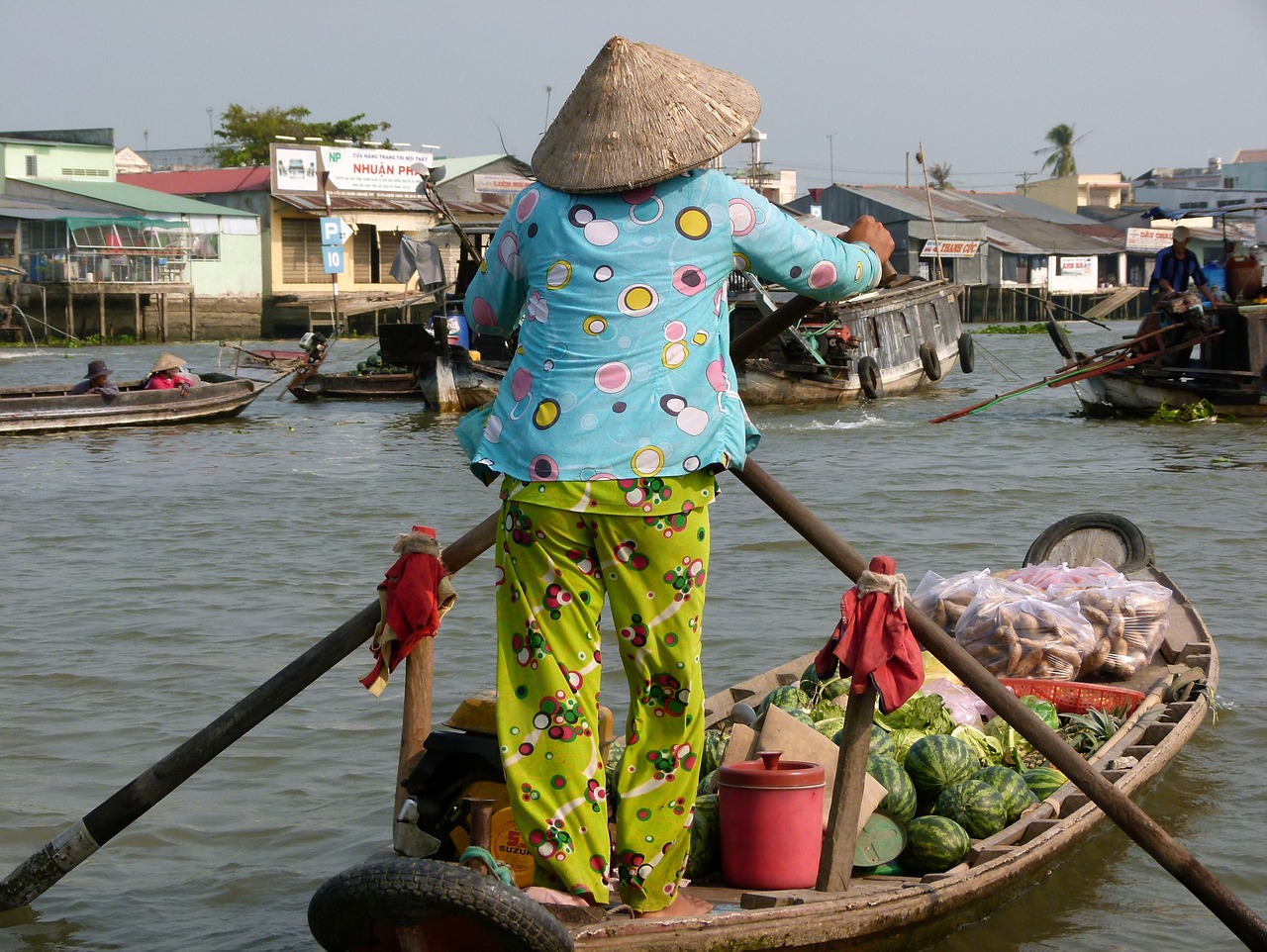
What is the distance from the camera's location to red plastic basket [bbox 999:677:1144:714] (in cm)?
473

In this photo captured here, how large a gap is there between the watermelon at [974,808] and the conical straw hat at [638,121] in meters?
1.87

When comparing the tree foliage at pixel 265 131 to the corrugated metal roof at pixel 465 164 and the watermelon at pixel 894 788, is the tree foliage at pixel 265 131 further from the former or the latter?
the watermelon at pixel 894 788

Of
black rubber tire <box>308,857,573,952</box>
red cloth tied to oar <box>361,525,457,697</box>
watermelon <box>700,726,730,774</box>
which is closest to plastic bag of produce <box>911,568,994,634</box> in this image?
watermelon <box>700,726,730,774</box>

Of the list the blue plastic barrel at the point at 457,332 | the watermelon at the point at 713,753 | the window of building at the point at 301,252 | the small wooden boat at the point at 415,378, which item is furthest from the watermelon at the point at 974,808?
the window of building at the point at 301,252

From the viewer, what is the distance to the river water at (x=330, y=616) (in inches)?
160

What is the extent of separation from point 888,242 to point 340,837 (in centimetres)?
257

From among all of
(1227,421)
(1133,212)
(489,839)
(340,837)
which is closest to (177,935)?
(340,837)

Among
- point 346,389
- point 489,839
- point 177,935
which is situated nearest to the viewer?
point 489,839

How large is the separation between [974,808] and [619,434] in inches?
66.2

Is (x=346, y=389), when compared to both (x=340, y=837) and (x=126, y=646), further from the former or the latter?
(x=340, y=837)

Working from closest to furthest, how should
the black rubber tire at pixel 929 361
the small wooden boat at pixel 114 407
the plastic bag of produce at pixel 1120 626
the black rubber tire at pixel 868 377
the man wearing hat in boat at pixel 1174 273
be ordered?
the plastic bag of produce at pixel 1120 626 → the man wearing hat in boat at pixel 1174 273 → the small wooden boat at pixel 114 407 → the black rubber tire at pixel 868 377 → the black rubber tire at pixel 929 361

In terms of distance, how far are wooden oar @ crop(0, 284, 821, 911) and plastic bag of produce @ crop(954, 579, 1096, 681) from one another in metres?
2.19

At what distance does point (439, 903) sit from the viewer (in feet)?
7.61

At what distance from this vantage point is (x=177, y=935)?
3775mm
